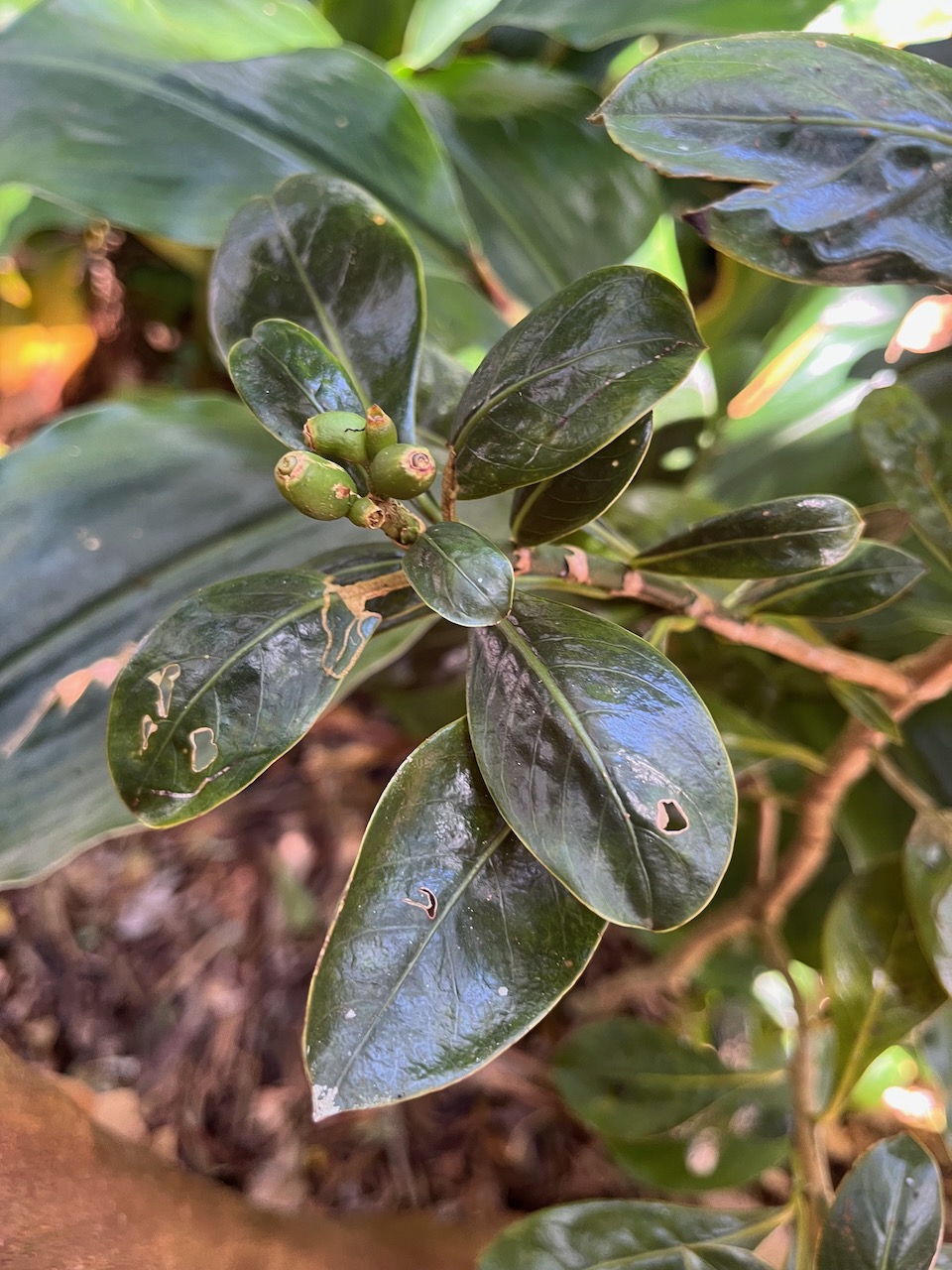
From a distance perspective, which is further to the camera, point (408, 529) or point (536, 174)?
point (536, 174)

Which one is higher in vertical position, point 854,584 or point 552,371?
point 552,371

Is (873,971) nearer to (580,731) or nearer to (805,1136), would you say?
(805,1136)

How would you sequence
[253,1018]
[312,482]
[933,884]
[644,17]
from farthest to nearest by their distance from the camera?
[253,1018]
[644,17]
[933,884]
[312,482]

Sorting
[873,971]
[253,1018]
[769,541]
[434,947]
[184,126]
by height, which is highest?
[184,126]

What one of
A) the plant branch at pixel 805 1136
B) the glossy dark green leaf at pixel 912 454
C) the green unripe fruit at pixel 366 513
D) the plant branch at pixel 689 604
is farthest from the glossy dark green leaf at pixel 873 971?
the green unripe fruit at pixel 366 513

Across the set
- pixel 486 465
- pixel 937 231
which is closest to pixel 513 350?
pixel 486 465

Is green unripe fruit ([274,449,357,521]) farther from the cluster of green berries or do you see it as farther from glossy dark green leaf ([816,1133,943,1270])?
glossy dark green leaf ([816,1133,943,1270])

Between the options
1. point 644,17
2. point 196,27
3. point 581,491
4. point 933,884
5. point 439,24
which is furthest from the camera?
point 439,24

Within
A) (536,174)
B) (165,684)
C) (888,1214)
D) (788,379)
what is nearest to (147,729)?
(165,684)

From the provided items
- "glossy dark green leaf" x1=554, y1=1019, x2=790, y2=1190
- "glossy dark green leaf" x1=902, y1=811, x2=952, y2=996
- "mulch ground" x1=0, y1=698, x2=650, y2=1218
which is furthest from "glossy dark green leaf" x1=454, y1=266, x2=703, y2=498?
"mulch ground" x1=0, y1=698, x2=650, y2=1218
